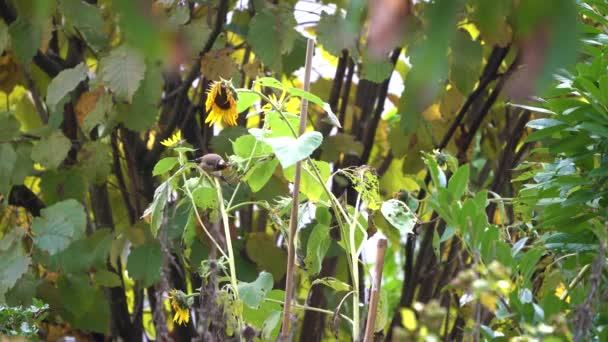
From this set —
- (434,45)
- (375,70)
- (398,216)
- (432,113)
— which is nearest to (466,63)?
(375,70)

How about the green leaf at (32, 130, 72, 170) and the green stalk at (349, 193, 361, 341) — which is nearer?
the green stalk at (349, 193, 361, 341)

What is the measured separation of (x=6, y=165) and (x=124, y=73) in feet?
1.10

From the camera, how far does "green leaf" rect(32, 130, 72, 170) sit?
176cm

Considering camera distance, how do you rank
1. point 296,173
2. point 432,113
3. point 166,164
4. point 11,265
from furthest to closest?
point 432,113, point 11,265, point 166,164, point 296,173

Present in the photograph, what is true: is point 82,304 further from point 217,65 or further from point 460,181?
point 460,181

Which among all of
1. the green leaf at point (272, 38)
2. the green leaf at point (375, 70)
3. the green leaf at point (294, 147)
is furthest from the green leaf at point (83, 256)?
the green leaf at point (294, 147)

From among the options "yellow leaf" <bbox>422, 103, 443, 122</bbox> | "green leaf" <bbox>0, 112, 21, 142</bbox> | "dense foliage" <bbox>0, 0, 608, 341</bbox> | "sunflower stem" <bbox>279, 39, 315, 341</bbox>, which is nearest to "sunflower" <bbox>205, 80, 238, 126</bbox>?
"dense foliage" <bbox>0, 0, 608, 341</bbox>

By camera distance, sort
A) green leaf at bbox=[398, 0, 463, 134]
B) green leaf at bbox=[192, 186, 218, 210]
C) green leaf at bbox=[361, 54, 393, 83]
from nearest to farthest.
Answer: green leaf at bbox=[398, 0, 463, 134]
green leaf at bbox=[192, 186, 218, 210]
green leaf at bbox=[361, 54, 393, 83]

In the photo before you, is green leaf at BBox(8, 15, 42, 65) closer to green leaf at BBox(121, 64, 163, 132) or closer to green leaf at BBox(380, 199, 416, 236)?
green leaf at BBox(121, 64, 163, 132)

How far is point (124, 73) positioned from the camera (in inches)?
65.1

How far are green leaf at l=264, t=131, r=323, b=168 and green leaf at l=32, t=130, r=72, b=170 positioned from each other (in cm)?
92


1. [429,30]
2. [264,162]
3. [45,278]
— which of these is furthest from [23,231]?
[429,30]

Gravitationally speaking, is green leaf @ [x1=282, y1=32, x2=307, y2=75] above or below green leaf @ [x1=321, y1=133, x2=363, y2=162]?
above

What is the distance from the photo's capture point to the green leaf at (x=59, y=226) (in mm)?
1639
